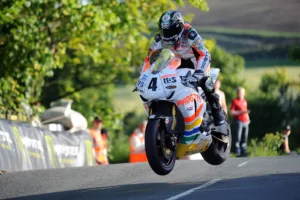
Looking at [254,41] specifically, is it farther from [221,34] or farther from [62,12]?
[62,12]

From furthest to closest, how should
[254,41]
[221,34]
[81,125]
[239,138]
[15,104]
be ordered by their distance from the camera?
[221,34] → [254,41] → [15,104] → [81,125] → [239,138]

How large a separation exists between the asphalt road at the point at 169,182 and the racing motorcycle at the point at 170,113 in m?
0.46

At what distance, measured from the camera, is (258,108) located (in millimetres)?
42531

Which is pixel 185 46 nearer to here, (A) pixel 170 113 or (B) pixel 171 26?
(B) pixel 171 26

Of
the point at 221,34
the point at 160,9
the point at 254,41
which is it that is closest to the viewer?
the point at 160,9

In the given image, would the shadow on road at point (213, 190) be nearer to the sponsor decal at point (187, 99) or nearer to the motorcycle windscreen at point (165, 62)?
the sponsor decal at point (187, 99)

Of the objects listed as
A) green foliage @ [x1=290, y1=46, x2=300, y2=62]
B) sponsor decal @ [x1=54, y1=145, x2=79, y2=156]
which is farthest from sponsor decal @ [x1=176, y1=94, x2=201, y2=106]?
green foliage @ [x1=290, y1=46, x2=300, y2=62]

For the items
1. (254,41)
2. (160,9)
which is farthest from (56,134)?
(254,41)

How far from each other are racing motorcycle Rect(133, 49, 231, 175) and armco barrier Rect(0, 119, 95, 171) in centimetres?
398

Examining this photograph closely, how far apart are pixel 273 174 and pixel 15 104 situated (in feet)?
40.8

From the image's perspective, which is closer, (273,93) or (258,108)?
(258,108)

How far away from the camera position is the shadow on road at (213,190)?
318 inches

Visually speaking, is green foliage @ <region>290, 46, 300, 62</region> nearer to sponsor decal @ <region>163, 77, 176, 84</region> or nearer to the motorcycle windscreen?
the motorcycle windscreen

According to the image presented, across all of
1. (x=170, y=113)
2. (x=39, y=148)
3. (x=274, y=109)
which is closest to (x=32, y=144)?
(x=39, y=148)
